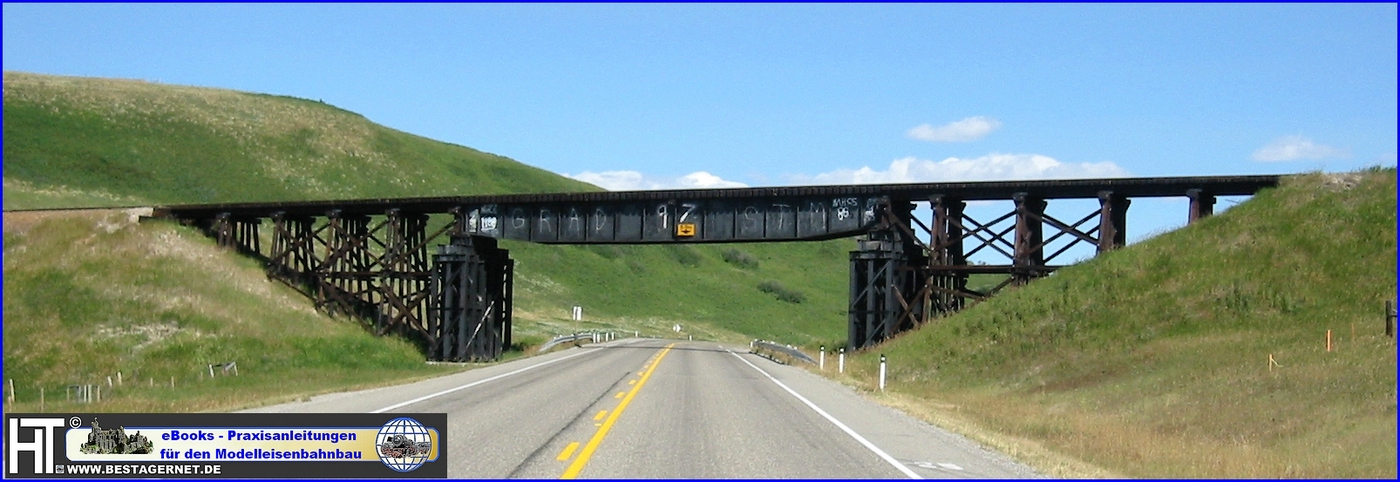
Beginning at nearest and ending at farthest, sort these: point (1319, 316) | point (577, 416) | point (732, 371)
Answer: point (577, 416) → point (1319, 316) → point (732, 371)

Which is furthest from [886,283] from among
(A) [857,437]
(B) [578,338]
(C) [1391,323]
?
(A) [857,437]

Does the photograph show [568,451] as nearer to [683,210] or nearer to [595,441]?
[595,441]

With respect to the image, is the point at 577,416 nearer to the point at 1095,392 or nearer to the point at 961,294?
the point at 1095,392

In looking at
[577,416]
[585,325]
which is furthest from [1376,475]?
[585,325]

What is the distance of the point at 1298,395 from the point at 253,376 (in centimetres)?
2675

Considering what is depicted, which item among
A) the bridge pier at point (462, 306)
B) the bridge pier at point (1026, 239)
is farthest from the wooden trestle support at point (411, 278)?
the bridge pier at point (1026, 239)

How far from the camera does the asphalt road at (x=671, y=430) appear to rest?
14.7 metres

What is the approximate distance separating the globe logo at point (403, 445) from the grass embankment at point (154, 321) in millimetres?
15294

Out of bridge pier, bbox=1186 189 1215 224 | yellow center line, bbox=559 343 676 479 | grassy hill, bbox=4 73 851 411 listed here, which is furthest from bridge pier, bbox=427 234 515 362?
bridge pier, bbox=1186 189 1215 224

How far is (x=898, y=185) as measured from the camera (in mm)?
49031

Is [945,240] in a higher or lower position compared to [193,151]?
lower

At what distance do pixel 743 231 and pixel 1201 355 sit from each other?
78.7ft

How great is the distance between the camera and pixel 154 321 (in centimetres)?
4725

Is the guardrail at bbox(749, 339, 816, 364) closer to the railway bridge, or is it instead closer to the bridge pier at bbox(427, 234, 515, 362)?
the railway bridge
